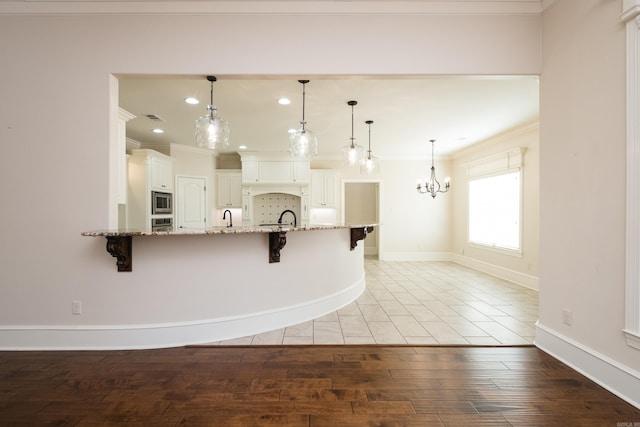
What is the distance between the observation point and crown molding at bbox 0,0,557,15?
254cm

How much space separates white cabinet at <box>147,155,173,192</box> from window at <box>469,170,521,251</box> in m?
6.45

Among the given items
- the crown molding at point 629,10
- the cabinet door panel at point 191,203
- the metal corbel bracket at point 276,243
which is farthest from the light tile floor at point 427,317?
the cabinet door panel at point 191,203

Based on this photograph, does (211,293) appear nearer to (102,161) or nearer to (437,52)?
(102,161)

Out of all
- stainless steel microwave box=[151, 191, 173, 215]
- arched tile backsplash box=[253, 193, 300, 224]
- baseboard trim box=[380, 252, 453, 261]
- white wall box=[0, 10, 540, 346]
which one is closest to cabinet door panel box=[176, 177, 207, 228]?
stainless steel microwave box=[151, 191, 173, 215]

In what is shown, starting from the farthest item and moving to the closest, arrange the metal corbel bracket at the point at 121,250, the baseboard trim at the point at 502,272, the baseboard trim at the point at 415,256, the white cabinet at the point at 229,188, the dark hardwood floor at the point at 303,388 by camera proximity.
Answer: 1. the baseboard trim at the point at 415,256
2. the white cabinet at the point at 229,188
3. the baseboard trim at the point at 502,272
4. the metal corbel bracket at the point at 121,250
5. the dark hardwood floor at the point at 303,388

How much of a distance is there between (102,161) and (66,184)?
0.36m

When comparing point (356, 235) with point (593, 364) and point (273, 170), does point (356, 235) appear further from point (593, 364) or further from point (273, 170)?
point (273, 170)

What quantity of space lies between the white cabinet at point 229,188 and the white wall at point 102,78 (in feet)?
14.7

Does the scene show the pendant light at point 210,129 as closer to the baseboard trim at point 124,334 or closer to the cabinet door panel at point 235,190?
the baseboard trim at point 124,334

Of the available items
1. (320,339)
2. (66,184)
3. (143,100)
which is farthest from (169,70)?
(320,339)

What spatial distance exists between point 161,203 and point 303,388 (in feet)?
15.6

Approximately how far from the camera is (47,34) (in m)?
2.54

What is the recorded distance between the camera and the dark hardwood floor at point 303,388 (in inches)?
67.2

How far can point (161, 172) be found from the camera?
5.59m
